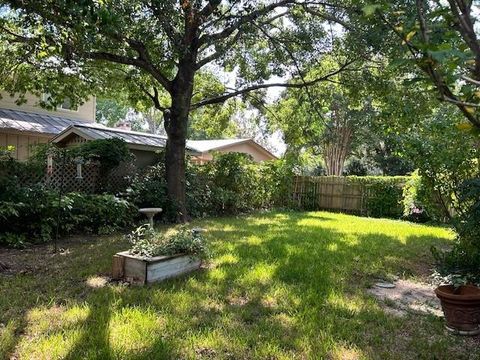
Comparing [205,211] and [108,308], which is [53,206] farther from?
[205,211]

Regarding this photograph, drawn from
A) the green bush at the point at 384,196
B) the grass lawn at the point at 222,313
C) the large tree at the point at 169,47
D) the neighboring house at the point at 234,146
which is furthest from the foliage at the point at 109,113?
the grass lawn at the point at 222,313

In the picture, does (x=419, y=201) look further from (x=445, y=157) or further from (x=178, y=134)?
(x=178, y=134)

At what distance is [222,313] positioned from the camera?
3656 mm

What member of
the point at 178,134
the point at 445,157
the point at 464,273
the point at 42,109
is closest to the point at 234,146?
the point at 42,109

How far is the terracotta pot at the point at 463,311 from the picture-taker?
11.3ft

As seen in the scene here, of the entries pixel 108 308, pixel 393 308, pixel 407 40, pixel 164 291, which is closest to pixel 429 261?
pixel 393 308

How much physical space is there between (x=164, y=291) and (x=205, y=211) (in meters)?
7.60

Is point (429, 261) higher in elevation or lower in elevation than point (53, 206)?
lower

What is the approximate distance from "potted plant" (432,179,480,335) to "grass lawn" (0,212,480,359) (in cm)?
21

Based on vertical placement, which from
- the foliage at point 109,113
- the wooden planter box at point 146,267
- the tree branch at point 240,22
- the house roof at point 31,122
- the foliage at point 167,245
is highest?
the foliage at point 109,113

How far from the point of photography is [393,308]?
13.6ft

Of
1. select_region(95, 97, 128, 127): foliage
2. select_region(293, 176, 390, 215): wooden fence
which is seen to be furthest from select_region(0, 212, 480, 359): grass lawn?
select_region(95, 97, 128, 127): foliage

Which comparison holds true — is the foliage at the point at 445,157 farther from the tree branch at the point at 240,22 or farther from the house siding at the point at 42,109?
the house siding at the point at 42,109

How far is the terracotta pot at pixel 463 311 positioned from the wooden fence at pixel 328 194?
11.9m
